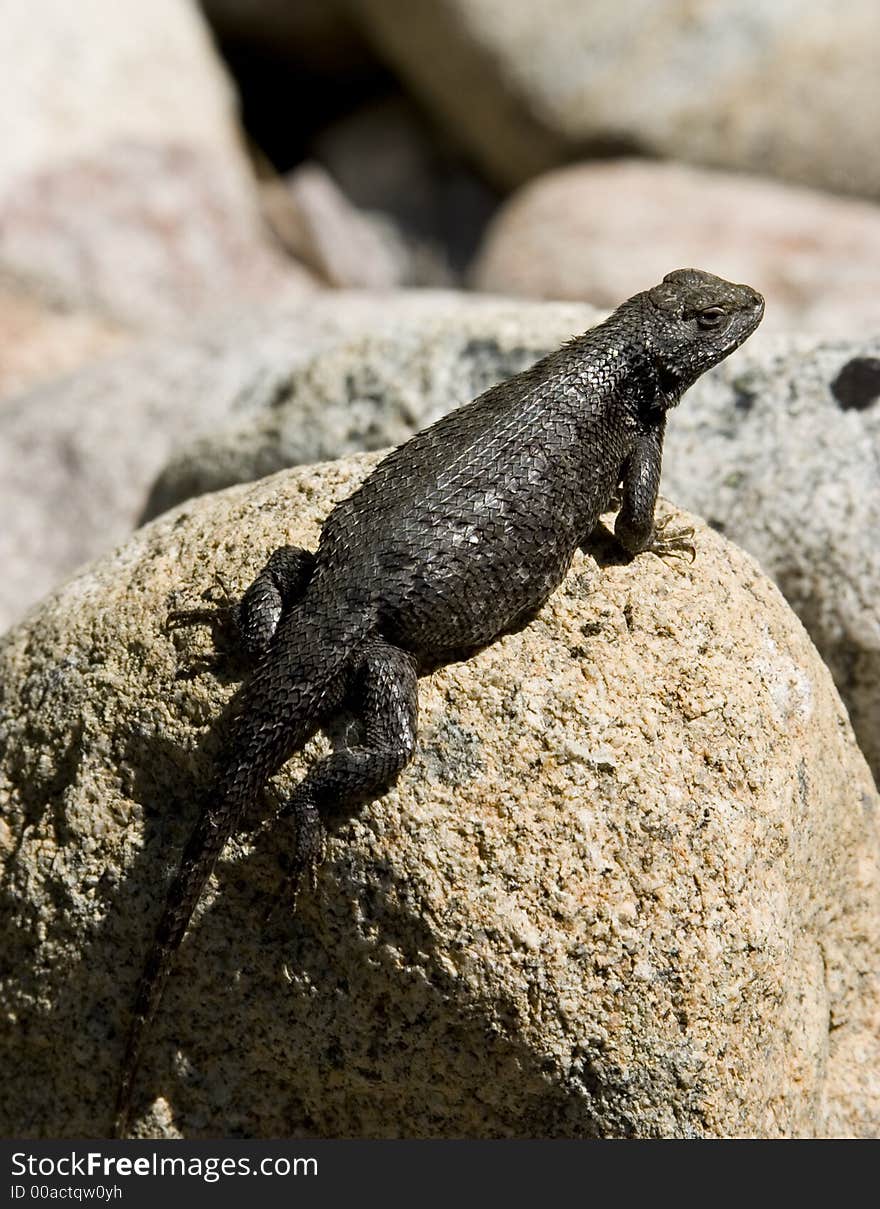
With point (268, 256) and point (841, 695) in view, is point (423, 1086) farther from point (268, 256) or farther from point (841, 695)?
point (268, 256)

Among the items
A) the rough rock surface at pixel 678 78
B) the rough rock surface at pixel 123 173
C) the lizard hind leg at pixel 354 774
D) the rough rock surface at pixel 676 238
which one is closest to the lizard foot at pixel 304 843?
the lizard hind leg at pixel 354 774

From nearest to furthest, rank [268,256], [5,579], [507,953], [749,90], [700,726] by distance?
[507,953] < [700,726] < [5,579] < [749,90] < [268,256]

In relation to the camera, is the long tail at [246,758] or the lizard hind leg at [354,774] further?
the long tail at [246,758]

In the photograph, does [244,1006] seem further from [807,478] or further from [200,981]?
[807,478]

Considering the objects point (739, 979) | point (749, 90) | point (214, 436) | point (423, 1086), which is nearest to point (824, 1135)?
point (739, 979)

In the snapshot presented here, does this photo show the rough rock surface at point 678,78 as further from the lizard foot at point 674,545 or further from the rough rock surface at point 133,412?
the lizard foot at point 674,545

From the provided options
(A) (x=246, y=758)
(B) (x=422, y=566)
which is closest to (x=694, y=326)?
(B) (x=422, y=566)

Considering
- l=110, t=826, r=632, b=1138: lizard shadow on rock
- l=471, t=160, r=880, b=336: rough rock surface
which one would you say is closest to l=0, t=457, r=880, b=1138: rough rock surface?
l=110, t=826, r=632, b=1138: lizard shadow on rock
